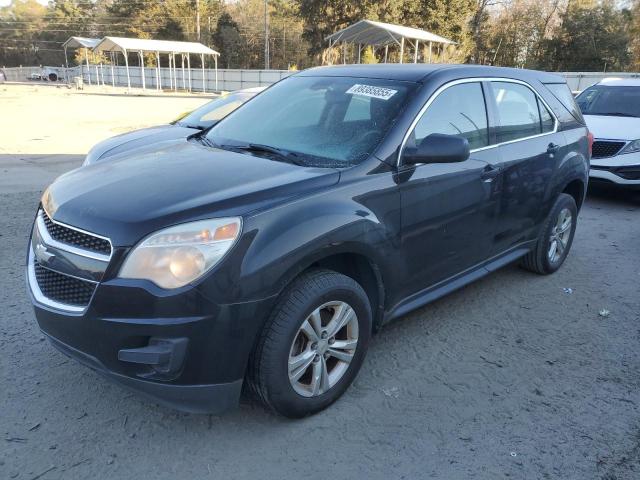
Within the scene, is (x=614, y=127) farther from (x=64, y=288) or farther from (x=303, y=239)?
(x=64, y=288)

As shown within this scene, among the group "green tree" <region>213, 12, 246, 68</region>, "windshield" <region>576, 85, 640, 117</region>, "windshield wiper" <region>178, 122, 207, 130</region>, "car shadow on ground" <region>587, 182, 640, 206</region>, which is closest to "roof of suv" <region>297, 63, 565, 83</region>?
"windshield wiper" <region>178, 122, 207, 130</region>

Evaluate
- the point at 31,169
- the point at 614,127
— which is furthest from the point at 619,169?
the point at 31,169

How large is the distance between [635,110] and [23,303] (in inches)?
353

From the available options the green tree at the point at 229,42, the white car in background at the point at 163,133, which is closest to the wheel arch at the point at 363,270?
the white car in background at the point at 163,133

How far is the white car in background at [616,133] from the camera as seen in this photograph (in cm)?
774

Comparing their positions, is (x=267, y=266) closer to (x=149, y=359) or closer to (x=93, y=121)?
(x=149, y=359)

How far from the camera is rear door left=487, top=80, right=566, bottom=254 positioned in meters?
4.02

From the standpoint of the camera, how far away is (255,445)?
2.70m

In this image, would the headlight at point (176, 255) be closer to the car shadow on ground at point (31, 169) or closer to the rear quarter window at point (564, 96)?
the rear quarter window at point (564, 96)


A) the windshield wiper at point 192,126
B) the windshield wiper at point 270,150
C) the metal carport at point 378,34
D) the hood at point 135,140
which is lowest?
the hood at point 135,140

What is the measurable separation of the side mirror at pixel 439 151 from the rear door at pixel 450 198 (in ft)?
0.31

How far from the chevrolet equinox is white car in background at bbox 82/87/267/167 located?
2248 millimetres

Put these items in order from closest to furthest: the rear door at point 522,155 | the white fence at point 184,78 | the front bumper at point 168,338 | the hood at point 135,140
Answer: the front bumper at point 168,338
the rear door at point 522,155
the hood at point 135,140
the white fence at point 184,78

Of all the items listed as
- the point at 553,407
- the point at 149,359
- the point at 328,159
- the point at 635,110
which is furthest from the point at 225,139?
the point at 635,110
